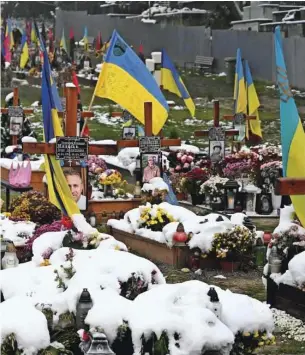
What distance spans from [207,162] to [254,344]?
1378 centimetres

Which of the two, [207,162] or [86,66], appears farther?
[86,66]

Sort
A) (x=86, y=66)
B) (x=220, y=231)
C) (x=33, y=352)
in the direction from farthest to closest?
1. (x=86, y=66)
2. (x=220, y=231)
3. (x=33, y=352)

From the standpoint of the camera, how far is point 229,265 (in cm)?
1650

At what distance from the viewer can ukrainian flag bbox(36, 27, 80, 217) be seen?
16.3m

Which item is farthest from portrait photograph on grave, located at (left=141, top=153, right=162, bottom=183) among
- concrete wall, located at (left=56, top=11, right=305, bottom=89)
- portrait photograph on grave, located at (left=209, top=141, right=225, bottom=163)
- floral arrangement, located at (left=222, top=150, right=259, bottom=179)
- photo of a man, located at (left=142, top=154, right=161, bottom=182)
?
concrete wall, located at (left=56, top=11, right=305, bottom=89)

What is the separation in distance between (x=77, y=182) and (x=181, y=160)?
24.2ft

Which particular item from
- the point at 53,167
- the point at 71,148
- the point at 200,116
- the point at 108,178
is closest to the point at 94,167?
the point at 108,178

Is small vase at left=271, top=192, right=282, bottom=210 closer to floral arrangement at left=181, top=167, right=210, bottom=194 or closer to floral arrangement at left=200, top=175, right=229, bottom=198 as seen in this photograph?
floral arrangement at left=200, top=175, right=229, bottom=198

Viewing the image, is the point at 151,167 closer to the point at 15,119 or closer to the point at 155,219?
the point at 155,219

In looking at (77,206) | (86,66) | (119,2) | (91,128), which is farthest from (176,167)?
(119,2)

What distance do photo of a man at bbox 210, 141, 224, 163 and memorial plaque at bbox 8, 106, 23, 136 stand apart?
16.5 ft

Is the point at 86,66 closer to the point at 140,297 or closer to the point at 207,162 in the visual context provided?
the point at 207,162

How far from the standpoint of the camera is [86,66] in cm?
5375

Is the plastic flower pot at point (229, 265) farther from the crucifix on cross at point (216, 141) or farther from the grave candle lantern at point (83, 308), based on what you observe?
Result: the crucifix on cross at point (216, 141)
